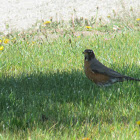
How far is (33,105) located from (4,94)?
0.65 meters

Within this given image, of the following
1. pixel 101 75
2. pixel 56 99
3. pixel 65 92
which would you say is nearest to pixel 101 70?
pixel 101 75

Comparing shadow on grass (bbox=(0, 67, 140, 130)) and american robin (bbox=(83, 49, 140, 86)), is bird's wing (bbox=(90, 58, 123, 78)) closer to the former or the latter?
american robin (bbox=(83, 49, 140, 86))

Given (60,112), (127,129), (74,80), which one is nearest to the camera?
(127,129)

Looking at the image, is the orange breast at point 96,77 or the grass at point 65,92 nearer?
the grass at point 65,92

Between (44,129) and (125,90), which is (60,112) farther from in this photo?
(125,90)

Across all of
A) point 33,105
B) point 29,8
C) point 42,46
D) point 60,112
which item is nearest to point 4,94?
point 33,105

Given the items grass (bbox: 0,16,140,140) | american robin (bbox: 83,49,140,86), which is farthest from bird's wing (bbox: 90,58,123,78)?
grass (bbox: 0,16,140,140)

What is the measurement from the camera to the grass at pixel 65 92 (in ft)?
9.23

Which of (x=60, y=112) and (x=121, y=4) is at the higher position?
(x=121, y=4)

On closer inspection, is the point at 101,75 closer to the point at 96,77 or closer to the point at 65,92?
the point at 96,77

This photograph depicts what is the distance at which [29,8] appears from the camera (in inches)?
337

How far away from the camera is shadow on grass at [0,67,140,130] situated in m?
3.06

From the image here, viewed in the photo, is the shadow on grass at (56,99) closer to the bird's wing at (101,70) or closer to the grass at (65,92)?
the grass at (65,92)

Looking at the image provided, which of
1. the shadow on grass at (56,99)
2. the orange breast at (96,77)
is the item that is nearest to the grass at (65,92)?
the shadow on grass at (56,99)
